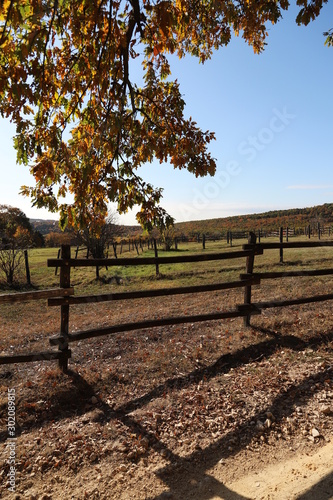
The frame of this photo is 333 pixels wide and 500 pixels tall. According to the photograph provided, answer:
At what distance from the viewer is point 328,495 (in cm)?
256

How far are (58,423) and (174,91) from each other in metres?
5.18

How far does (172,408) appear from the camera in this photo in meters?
4.06

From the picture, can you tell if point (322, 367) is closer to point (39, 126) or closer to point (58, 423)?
point (58, 423)

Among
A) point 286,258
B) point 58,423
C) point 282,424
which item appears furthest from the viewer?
point 286,258

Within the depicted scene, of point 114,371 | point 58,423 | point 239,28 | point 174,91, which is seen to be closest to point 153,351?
point 114,371

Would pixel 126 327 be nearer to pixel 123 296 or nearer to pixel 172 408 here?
pixel 123 296

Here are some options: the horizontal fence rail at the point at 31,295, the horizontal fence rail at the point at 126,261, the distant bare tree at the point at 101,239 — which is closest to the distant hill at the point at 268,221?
the distant bare tree at the point at 101,239

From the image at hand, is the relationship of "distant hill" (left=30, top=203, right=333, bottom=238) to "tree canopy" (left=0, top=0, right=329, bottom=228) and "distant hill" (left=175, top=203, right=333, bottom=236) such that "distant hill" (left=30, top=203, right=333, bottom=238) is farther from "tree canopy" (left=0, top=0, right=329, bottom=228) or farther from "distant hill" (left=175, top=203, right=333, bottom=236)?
"tree canopy" (left=0, top=0, right=329, bottom=228)

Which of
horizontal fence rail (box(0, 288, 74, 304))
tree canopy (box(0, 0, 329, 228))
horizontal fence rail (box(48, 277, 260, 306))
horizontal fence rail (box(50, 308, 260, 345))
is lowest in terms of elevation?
horizontal fence rail (box(50, 308, 260, 345))

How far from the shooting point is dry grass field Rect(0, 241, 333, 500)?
3.09 metres

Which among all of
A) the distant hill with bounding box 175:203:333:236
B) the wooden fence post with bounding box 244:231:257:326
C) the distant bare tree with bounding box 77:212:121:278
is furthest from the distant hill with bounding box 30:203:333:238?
the wooden fence post with bounding box 244:231:257:326

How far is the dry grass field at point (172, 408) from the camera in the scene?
309 centimetres

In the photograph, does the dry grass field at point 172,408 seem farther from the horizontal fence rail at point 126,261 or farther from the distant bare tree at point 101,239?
the distant bare tree at point 101,239

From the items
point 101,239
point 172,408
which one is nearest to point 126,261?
point 172,408
